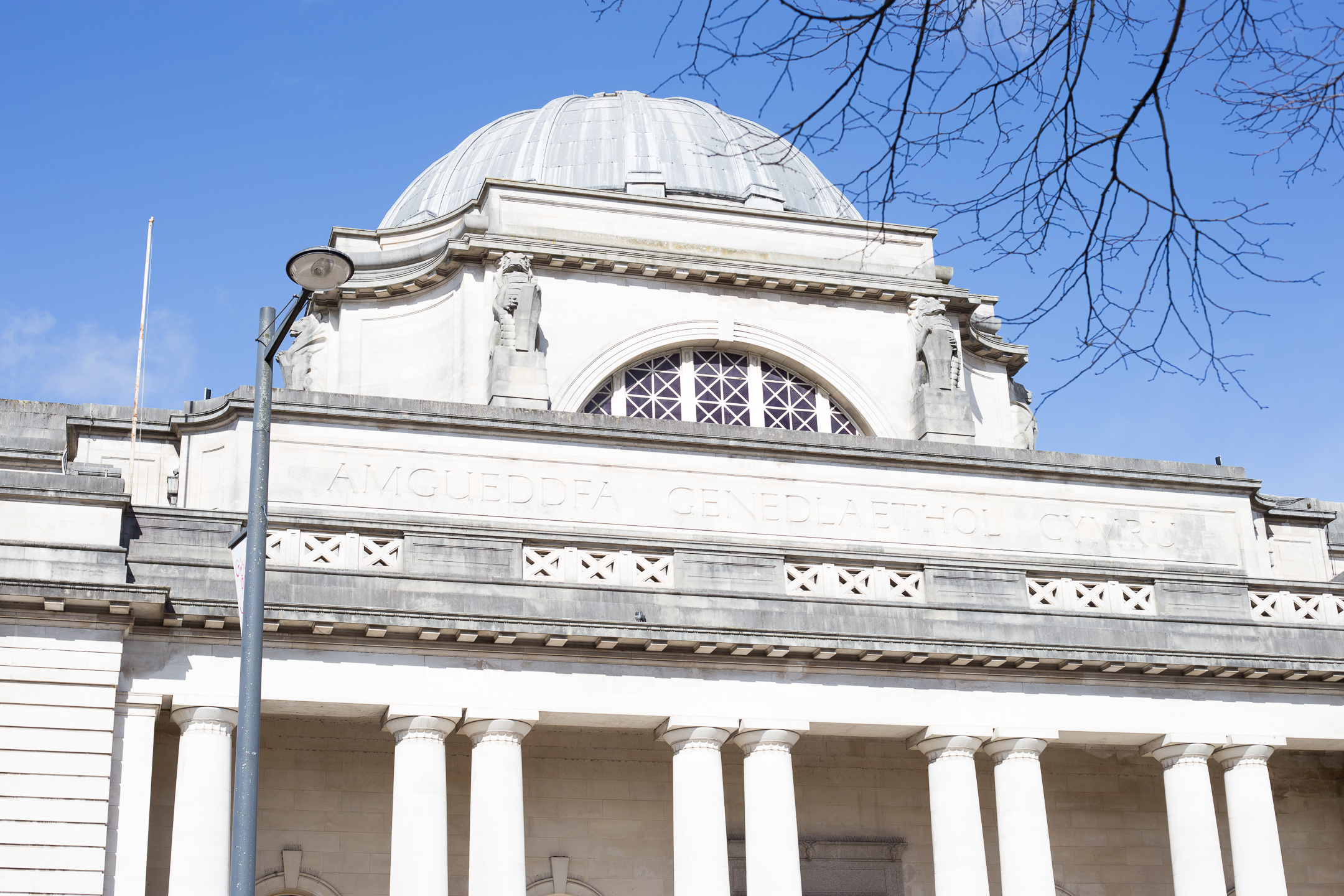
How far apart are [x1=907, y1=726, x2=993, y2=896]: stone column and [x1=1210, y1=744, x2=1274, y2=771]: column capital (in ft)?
14.5

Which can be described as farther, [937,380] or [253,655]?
[937,380]

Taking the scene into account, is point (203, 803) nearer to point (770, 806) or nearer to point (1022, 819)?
point (770, 806)

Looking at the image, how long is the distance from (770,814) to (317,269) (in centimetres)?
1293

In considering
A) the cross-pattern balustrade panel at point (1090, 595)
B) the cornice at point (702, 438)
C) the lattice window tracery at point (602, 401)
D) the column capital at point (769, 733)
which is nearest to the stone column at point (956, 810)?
the column capital at point (769, 733)

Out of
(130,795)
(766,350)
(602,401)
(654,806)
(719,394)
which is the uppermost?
(766,350)

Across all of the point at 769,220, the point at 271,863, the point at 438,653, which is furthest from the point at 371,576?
the point at 769,220

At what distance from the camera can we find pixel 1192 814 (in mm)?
25969

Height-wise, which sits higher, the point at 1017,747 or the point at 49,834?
the point at 1017,747

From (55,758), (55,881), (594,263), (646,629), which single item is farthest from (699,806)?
(594,263)

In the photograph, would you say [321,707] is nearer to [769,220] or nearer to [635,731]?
[635,731]

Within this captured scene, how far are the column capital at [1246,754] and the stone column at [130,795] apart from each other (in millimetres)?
17349

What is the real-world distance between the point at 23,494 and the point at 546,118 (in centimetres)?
2355

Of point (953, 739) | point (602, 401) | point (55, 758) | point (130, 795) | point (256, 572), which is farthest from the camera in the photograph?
point (602, 401)

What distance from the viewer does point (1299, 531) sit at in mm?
34469
